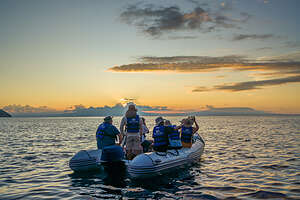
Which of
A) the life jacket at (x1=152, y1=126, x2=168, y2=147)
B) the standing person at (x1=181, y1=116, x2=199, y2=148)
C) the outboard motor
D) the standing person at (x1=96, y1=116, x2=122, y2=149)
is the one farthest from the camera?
the standing person at (x1=181, y1=116, x2=199, y2=148)

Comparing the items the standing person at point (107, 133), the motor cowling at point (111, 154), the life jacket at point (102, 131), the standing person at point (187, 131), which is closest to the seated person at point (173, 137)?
the standing person at point (187, 131)

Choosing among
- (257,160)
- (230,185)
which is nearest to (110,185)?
(230,185)

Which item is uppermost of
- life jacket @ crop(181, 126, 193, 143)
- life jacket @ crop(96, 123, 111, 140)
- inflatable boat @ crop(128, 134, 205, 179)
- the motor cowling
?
life jacket @ crop(96, 123, 111, 140)

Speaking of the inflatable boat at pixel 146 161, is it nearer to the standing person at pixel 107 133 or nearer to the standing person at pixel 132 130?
→ the standing person at pixel 107 133

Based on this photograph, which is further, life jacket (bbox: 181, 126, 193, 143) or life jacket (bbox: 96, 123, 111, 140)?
life jacket (bbox: 181, 126, 193, 143)

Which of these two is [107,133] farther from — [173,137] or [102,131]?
[173,137]

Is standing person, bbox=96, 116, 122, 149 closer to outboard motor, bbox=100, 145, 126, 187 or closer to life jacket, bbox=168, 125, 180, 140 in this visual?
outboard motor, bbox=100, 145, 126, 187

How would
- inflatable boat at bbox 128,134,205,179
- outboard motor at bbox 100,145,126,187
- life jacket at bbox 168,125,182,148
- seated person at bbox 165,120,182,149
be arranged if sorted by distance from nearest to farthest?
inflatable boat at bbox 128,134,205,179
outboard motor at bbox 100,145,126,187
seated person at bbox 165,120,182,149
life jacket at bbox 168,125,182,148

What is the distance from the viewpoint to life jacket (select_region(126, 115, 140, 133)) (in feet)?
35.1

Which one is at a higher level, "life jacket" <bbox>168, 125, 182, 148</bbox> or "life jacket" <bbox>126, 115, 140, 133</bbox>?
"life jacket" <bbox>126, 115, 140, 133</bbox>

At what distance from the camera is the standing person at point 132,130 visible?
10.7 metres

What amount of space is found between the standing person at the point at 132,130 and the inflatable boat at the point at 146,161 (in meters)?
0.80

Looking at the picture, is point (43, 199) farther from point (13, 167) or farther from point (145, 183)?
point (13, 167)

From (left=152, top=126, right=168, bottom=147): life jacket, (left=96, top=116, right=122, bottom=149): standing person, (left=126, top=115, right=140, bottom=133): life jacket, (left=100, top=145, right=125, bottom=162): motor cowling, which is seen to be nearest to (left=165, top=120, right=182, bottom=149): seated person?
(left=152, top=126, right=168, bottom=147): life jacket
